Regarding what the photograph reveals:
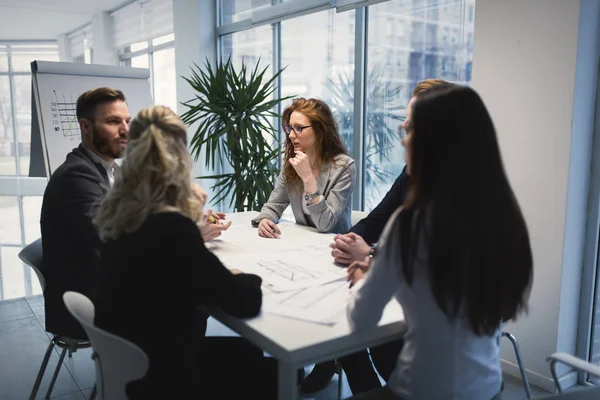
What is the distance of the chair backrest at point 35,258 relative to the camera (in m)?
2.04

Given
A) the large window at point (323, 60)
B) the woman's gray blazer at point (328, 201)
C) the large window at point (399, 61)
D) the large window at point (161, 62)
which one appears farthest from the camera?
Result: the large window at point (161, 62)

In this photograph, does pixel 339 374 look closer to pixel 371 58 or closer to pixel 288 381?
pixel 288 381

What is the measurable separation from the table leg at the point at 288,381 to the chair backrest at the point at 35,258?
121cm

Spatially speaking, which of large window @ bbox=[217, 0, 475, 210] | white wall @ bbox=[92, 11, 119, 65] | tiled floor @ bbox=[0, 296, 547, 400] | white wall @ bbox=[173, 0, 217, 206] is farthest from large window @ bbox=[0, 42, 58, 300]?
tiled floor @ bbox=[0, 296, 547, 400]

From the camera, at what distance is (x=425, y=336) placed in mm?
1270

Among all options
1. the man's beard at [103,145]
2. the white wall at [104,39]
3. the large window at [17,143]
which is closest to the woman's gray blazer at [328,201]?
the man's beard at [103,145]

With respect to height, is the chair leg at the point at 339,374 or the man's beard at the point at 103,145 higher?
the man's beard at the point at 103,145

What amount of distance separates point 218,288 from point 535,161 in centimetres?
184

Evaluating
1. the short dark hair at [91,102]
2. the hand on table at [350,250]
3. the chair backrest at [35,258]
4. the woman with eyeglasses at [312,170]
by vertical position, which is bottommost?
the chair backrest at [35,258]

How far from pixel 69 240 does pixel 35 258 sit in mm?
252

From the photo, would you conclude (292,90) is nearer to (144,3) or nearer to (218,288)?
(144,3)

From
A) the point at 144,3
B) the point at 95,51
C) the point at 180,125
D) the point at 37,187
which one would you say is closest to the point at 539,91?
the point at 180,125

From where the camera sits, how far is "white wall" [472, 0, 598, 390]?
7.82 feet

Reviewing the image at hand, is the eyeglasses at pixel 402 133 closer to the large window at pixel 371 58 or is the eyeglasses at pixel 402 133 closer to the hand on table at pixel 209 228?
the hand on table at pixel 209 228
